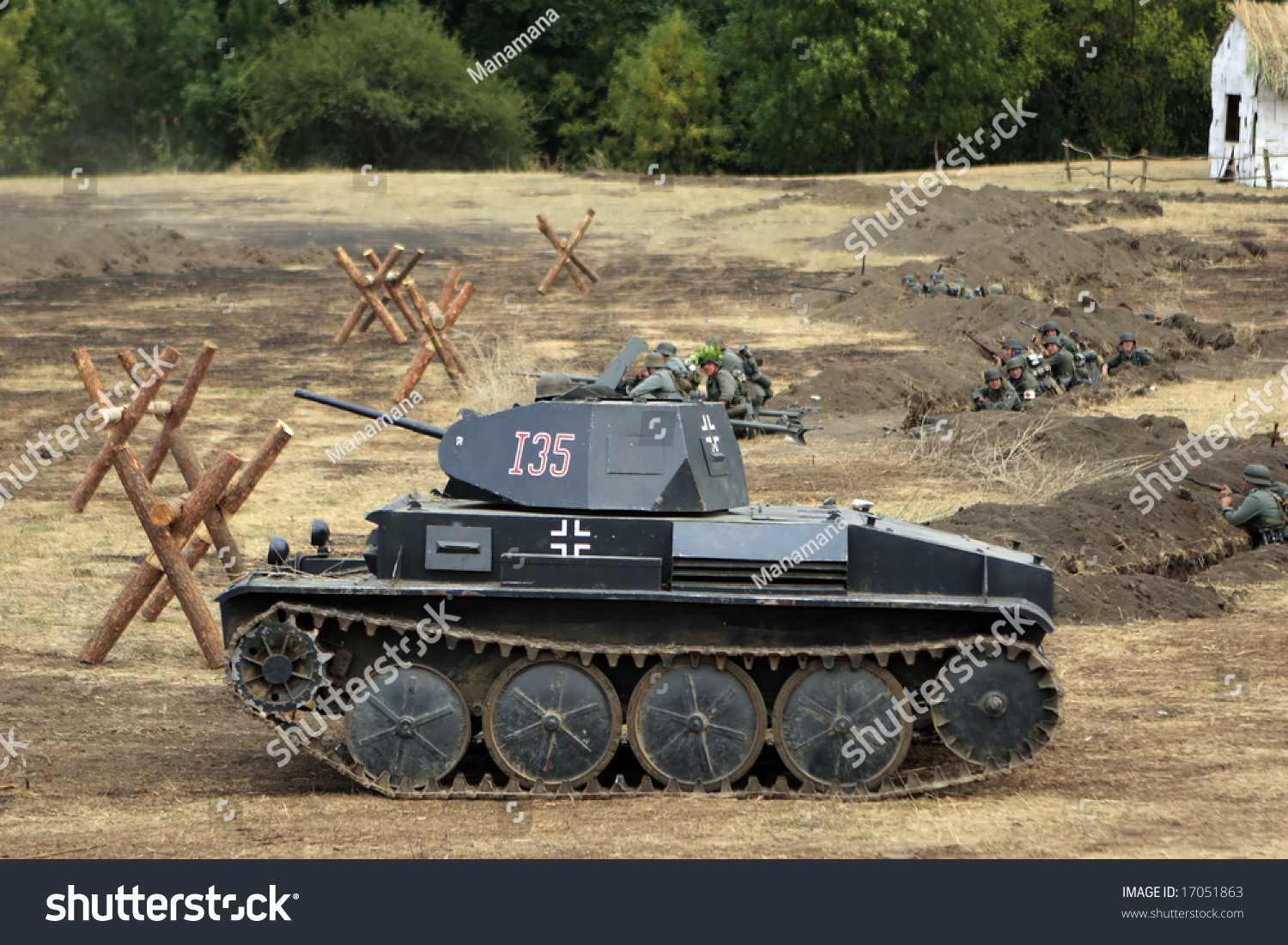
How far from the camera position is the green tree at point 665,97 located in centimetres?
6012

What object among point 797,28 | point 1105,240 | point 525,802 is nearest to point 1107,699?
point 525,802

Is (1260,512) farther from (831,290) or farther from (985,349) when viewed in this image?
(831,290)

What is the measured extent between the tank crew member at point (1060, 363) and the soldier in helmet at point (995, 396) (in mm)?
1612

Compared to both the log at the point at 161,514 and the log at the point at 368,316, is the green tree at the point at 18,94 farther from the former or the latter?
the log at the point at 161,514

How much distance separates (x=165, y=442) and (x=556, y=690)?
6728 millimetres

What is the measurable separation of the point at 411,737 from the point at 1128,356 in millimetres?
20171

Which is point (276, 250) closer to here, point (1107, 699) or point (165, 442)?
point (165, 442)

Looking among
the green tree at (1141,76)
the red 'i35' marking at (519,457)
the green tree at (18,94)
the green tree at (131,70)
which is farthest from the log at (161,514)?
the green tree at (1141,76)

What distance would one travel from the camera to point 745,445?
70.9 feet

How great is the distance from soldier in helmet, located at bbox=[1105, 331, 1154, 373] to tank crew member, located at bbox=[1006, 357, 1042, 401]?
9.52ft

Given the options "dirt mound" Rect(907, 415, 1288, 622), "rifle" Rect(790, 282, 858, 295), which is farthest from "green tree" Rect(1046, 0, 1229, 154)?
"dirt mound" Rect(907, 415, 1288, 622)

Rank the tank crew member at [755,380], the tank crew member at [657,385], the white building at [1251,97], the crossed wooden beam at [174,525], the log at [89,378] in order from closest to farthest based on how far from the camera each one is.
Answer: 1. the tank crew member at [657,385]
2. the crossed wooden beam at [174,525]
3. the log at [89,378]
4. the tank crew member at [755,380]
5. the white building at [1251,97]

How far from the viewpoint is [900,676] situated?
383 inches

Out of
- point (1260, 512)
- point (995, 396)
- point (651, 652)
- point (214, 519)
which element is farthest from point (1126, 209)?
point (651, 652)
